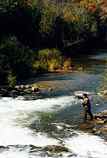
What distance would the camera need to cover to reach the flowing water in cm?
2944

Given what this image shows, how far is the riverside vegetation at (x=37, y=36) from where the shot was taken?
56875mm

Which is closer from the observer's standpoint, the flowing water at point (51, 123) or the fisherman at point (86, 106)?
the flowing water at point (51, 123)

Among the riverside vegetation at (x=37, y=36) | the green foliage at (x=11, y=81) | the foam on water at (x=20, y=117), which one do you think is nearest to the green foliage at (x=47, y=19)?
the riverside vegetation at (x=37, y=36)

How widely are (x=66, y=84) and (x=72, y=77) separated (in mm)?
4674

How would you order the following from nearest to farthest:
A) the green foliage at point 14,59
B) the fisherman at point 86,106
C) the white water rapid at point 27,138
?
the white water rapid at point 27,138
the fisherman at point 86,106
the green foliage at point 14,59

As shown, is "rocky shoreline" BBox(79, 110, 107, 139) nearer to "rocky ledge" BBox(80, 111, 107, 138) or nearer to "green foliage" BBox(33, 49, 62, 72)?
"rocky ledge" BBox(80, 111, 107, 138)

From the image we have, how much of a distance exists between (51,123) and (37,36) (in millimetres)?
42315

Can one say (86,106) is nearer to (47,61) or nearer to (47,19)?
(47,61)

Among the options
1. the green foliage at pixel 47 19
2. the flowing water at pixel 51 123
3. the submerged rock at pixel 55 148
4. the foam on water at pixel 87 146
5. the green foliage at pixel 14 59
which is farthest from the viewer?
A: the green foliage at pixel 47 19

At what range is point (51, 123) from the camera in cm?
3588

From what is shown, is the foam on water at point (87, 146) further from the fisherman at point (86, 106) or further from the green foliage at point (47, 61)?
the green foliage at point (47, 61)

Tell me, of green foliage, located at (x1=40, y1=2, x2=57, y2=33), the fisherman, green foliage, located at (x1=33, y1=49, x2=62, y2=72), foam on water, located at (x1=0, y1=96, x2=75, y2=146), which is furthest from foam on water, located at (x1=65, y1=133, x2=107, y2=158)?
green foliage, located at (x1=40, y1=2, x2=57, y2=33)

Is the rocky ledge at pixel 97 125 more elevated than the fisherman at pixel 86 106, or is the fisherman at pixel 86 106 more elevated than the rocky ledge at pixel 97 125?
the fisherman at pixel 86 106

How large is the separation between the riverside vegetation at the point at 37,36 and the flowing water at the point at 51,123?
4.62 meters
